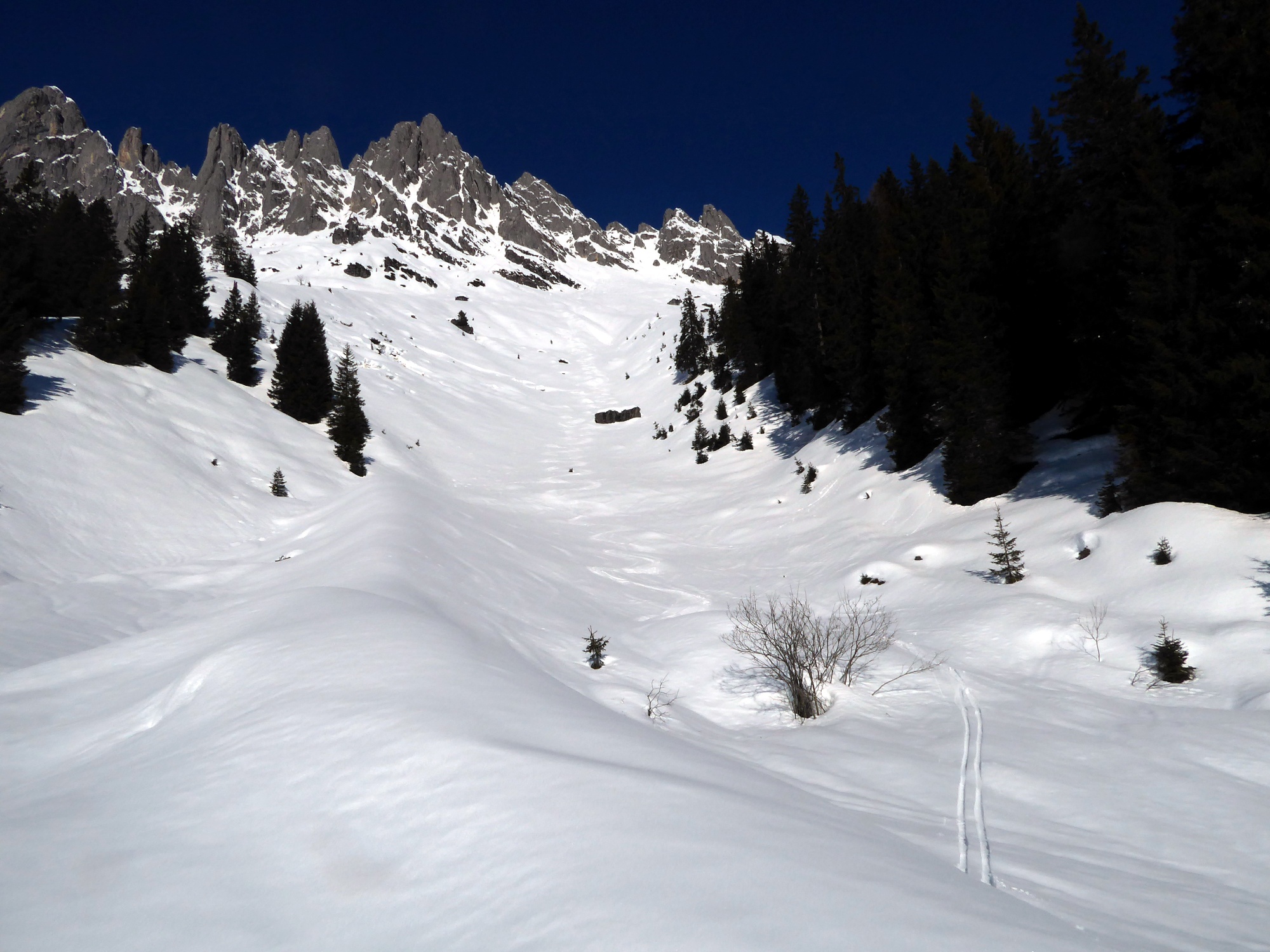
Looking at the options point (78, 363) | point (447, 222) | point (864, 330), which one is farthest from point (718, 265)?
point (78, 363)

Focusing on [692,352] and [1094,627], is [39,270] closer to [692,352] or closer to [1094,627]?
[1094,627]

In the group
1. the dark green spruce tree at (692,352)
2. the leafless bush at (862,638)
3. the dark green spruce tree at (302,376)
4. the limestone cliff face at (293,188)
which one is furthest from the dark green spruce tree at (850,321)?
the limestone cliff face at (293,188)

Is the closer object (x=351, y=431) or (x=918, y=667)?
(x=918, y=667)

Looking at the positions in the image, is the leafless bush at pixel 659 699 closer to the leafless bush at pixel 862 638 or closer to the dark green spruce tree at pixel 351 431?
the leafless bush at pixel 862 638

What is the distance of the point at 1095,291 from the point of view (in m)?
15.7

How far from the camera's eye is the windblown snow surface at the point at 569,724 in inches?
122

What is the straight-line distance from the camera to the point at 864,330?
27.4 metres

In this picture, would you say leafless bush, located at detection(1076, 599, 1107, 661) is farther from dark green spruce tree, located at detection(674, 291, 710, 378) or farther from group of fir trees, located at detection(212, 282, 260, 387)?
dark green spruce tree, located at detection(674, 291, 710, 378)

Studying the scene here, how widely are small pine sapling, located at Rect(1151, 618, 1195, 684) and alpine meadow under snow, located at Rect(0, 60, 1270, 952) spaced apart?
0.63 ft

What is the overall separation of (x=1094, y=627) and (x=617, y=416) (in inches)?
1665

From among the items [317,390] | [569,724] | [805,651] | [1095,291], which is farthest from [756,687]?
[317,390]

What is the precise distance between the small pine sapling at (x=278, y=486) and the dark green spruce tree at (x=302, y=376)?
10912 millimetres

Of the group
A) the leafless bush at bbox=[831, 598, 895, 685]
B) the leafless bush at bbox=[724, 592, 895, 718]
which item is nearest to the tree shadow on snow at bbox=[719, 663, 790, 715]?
the leafless bush at bbox=[724, 592, 895, 718]

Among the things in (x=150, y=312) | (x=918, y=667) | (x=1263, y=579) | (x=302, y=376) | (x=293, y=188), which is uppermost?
(x=293, y=188)
